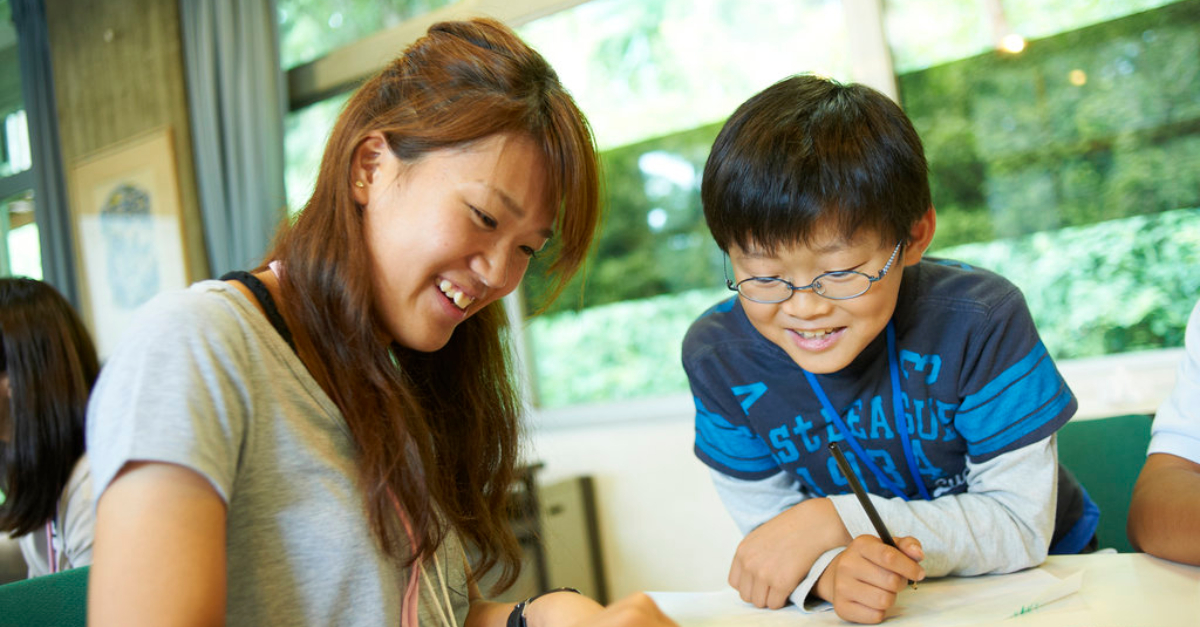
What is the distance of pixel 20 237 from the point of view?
3504 mm

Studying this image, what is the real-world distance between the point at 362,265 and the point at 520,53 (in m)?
0.31

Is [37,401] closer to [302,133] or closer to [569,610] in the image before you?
[569,610]

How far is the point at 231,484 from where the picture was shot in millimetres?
681

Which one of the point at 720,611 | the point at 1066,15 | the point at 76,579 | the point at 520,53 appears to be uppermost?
the point at 1066,15

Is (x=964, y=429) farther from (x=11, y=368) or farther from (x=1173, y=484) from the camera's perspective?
(x=11, y=368)

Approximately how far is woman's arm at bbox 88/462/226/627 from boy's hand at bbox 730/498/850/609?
2.00 feet

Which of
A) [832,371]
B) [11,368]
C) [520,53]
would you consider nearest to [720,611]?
[832,371]

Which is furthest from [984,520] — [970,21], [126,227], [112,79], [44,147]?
[44,147]

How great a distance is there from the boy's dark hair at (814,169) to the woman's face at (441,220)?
0.28 meters

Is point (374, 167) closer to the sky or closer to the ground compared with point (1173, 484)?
closer to the sky

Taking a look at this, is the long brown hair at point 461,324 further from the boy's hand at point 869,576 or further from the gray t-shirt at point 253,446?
the boy's hand at point 869,576

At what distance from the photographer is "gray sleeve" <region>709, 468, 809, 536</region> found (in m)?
1.19

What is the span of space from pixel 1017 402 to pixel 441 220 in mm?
728

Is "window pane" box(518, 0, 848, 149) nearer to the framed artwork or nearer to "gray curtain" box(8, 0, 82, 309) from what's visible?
the framed artwork
